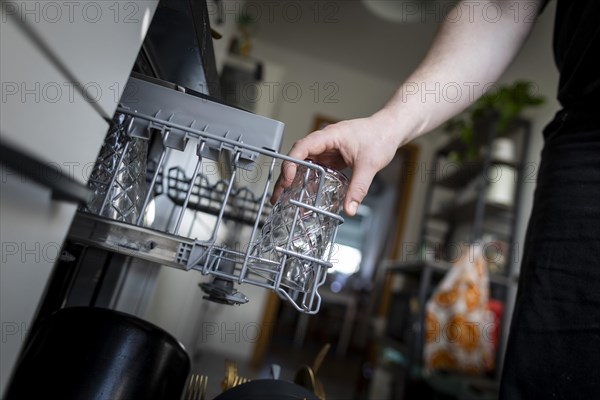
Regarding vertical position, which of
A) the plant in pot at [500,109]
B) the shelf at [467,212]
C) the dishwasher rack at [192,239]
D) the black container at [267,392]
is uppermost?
the plant in pot at [500,109]

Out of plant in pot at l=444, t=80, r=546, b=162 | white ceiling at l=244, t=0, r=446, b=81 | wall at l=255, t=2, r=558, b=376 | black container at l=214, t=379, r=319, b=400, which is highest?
white ceiling at l=244, t=0, r=446, b=81

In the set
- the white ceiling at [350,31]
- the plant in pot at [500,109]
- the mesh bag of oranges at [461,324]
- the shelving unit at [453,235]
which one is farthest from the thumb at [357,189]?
the white ceiling at [350,31]

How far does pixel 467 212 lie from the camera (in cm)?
281

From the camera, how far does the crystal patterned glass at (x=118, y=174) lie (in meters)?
0.46

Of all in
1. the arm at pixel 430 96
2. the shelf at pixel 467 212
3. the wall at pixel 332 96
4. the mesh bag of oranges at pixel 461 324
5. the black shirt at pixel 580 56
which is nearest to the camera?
the arm at pixel 430 96

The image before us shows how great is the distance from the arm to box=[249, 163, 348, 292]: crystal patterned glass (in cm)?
2

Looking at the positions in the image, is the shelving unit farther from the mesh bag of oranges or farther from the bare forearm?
the bare forearm

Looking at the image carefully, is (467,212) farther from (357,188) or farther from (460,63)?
(357,188)

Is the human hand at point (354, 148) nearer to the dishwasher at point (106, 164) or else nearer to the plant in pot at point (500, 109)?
the dishwasher at point (106, 164)

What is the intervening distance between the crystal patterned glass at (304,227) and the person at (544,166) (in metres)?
0.02

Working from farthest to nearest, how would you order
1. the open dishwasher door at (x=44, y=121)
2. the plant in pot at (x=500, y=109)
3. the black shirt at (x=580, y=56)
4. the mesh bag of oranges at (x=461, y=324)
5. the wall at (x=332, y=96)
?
the wall at (x=332, y=96) < the plant in pot at (x=500, y=109) < the mesh bag of oranges at (x=461, y=324) < the black shirt at (x=580, y=56) < the open dishwasher door at (x=44, y=121)

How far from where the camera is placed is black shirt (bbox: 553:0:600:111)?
592 millimetres

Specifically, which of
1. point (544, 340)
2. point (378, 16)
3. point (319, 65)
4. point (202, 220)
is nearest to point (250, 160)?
point (544, 340)

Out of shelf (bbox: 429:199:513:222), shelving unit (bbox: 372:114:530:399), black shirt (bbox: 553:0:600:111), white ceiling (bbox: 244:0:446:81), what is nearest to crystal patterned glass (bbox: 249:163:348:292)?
black shirt (bbox: 553:0:600:111)
